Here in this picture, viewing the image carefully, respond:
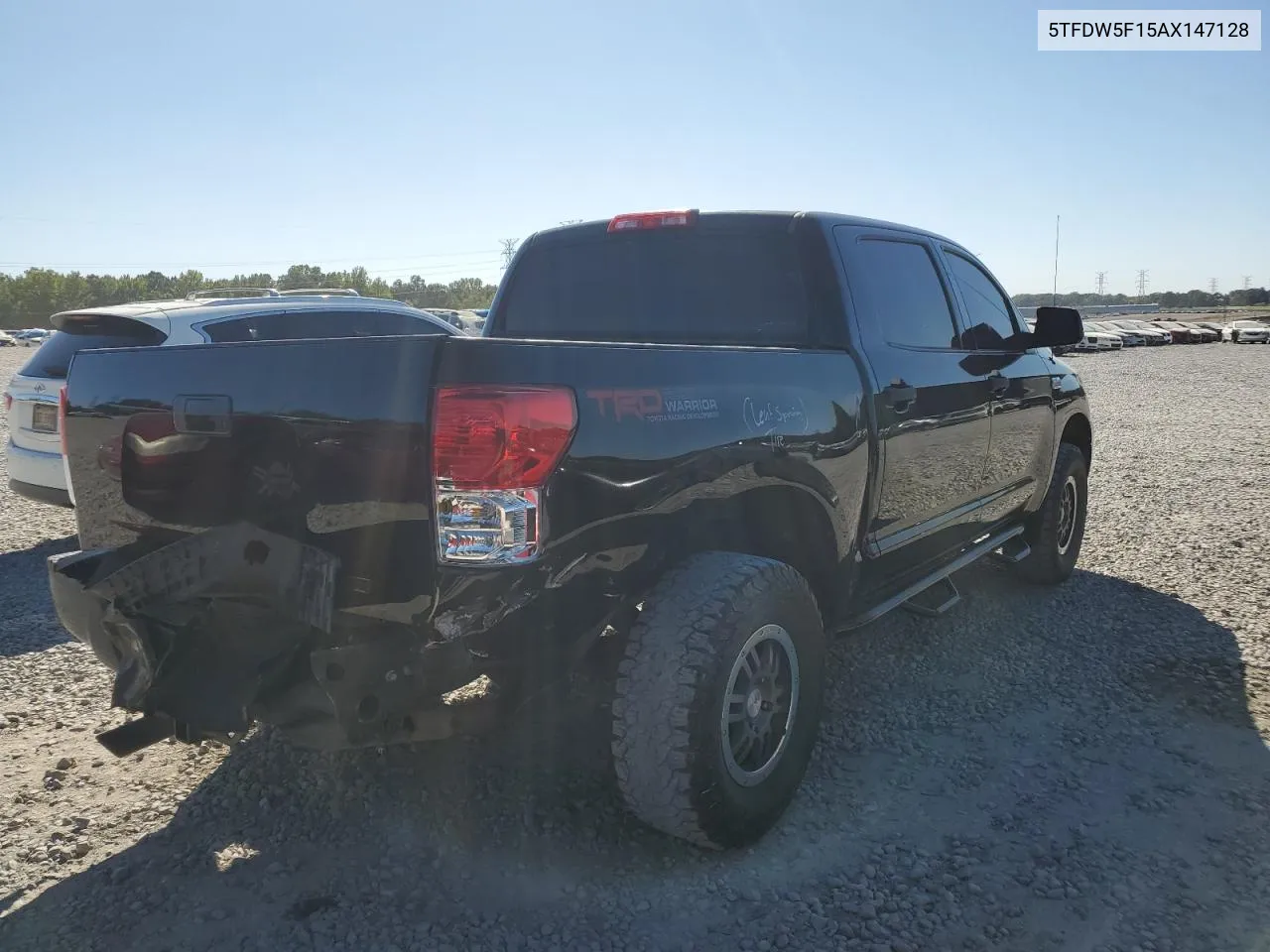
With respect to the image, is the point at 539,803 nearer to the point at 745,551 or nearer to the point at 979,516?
the point at 745,551

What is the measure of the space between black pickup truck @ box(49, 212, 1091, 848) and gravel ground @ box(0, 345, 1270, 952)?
0.31 metres

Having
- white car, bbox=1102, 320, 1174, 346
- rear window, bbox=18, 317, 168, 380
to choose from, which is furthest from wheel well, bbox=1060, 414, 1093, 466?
white car, bbox=1102, 320, 1174, 346

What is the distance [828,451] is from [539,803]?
1.51 meters

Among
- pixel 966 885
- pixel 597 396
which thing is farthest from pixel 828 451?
pixel 966 885

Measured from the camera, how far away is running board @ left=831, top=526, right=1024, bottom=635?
137 inches

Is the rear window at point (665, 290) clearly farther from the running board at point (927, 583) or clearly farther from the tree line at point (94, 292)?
the tree line at point (94, 292)

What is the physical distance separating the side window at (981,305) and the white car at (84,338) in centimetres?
326

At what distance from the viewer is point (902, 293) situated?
4031mm

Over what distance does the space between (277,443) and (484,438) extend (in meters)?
0.64

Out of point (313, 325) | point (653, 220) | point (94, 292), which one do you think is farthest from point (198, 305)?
point (94, 292)

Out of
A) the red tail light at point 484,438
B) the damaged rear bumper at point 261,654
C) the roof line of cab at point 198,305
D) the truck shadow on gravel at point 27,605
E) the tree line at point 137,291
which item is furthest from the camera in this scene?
the tree line at point 137,291

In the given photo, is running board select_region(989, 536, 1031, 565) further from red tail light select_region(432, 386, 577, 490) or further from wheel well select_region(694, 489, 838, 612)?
red tail light select_region(432, 386, 577, 490)

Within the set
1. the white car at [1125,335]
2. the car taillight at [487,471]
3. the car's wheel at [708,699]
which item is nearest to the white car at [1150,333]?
the white car at [1125,335]

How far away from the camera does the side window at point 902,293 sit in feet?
12.3
